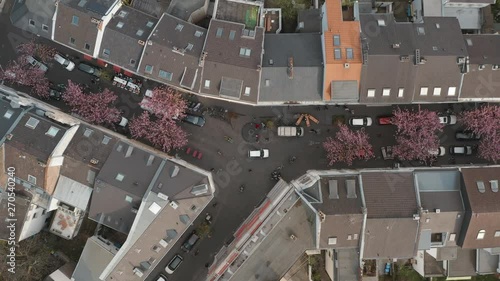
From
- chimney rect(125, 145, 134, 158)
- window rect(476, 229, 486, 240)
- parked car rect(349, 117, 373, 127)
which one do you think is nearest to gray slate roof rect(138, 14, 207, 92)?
chimney rect(125, 145, 134, 158)

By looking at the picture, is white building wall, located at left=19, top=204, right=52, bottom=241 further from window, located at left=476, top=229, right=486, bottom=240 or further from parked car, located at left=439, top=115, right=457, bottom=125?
window, located at left=476, top=229, right=486, bottom=240

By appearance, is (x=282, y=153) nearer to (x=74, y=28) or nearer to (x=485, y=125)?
(x=485, y=125)

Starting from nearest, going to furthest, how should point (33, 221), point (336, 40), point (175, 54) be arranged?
point (336, 40)
point (175, 54)
point (33, 221)

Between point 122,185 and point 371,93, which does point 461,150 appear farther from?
point 122,185

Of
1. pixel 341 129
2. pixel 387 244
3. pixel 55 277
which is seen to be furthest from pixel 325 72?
pixel 55 277

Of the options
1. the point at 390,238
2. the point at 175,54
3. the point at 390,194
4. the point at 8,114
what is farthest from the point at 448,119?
the point at 8,114

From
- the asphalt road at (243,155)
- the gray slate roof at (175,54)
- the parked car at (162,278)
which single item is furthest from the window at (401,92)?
the parked car at (162,278)

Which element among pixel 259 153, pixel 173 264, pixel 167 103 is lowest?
pixel 173 264
